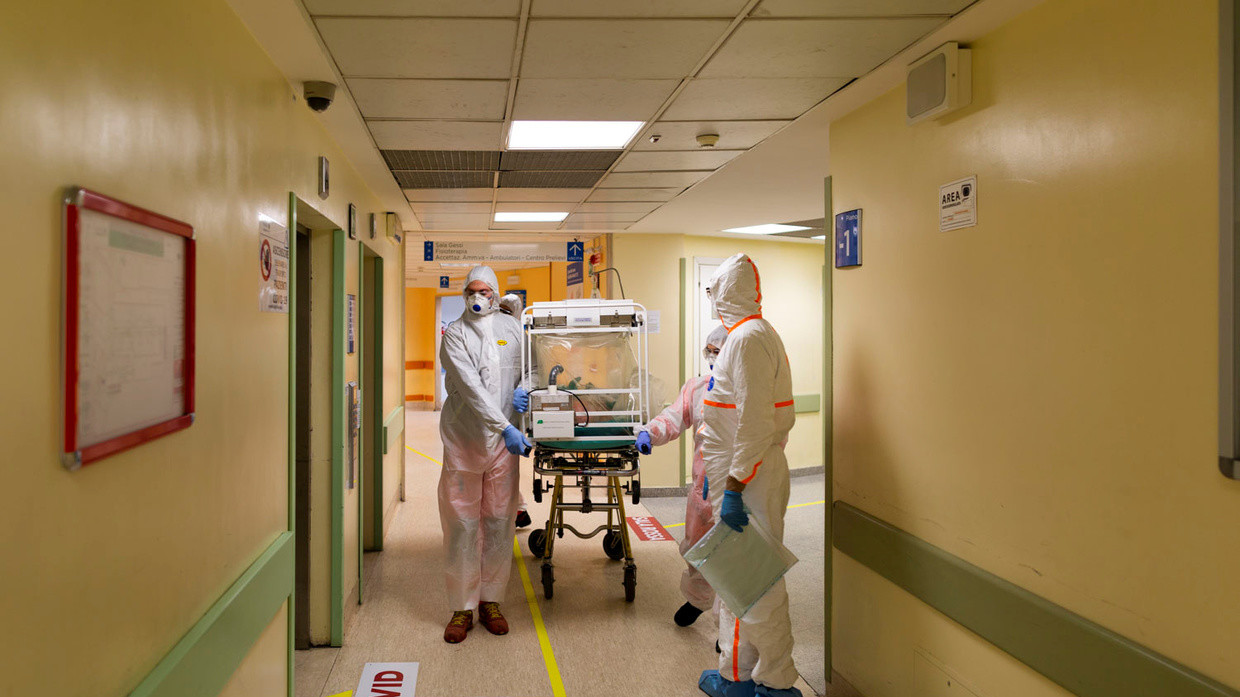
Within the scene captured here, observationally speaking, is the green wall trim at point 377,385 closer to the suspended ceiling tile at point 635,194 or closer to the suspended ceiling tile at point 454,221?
the suspended ceiling tile at point 454,221

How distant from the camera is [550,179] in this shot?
4328 mm

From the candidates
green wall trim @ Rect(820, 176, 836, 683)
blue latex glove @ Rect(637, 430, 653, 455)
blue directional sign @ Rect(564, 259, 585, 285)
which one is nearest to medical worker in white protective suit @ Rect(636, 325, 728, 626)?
A: blue latex glove @ Rect(637, 430, 653, 455)

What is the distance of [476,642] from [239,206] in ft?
8.32

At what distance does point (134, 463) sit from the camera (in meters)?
1.41

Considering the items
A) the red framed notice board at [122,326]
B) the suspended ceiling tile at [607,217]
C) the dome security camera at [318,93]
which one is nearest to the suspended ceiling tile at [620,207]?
the suspended ceiling tile at [607,217]

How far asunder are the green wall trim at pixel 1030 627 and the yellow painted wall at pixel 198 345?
217 cm

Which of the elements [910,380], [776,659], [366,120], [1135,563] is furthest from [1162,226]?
[366,120]

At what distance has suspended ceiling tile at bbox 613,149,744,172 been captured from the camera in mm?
3715

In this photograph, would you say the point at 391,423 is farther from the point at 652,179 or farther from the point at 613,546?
the point at 652,179

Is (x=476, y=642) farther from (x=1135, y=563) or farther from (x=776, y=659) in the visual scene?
(x=1135, y=563)

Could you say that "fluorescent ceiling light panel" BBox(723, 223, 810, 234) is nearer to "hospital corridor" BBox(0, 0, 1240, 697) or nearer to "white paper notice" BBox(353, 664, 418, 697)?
"hospital corridor" BBox(0, 0, 1240, 697)

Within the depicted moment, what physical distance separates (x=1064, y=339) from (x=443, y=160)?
3.06 meters

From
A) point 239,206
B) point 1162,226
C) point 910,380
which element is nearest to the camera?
point 1162,226

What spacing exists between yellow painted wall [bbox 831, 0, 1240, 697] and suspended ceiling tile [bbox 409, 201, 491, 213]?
3.25 metres
